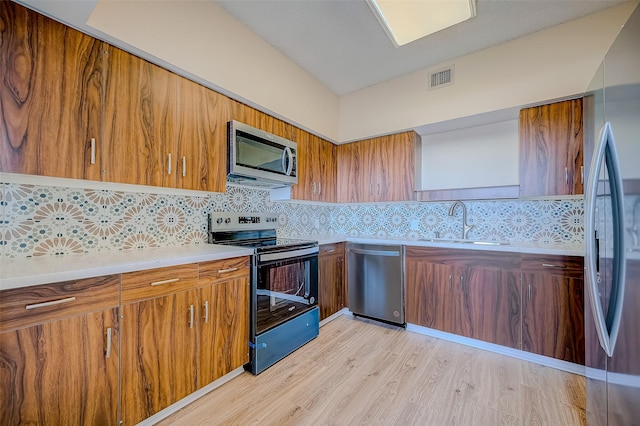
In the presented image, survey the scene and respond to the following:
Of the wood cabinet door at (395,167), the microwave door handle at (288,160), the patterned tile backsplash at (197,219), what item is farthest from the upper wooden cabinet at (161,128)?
the wood cabinet door at (395,167)

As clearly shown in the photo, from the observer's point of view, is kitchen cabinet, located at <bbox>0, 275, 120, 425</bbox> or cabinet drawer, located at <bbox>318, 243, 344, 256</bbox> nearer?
kitchen cabinet, located at <bbox>0, 275, 120, 425</bbox>

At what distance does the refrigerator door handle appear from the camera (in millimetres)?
964

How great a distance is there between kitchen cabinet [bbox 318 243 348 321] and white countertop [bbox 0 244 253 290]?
1318 mm

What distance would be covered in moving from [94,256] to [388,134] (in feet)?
9.44

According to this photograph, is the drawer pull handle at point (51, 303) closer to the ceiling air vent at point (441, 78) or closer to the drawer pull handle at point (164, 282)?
the drawer pull handle at point (164, 282)

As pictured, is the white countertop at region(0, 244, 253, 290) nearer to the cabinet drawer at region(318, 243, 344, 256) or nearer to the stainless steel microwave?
the stainless steel microwave

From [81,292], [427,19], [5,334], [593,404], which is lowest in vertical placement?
[593,404]

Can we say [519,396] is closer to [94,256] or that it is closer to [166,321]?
[166,321]

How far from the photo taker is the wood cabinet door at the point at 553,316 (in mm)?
2010

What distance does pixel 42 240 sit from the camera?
1.46 meters

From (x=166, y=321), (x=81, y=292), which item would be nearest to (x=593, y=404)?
(x=166, y=321)

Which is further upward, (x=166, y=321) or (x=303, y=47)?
(x=303, y=47)

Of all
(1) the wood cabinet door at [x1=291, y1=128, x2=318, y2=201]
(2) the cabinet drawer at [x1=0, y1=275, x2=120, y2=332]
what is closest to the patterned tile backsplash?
(1) the wood cabinet door at [x1=291, y1=128, x2=318, y2=201]

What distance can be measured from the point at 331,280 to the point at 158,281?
188 cm
